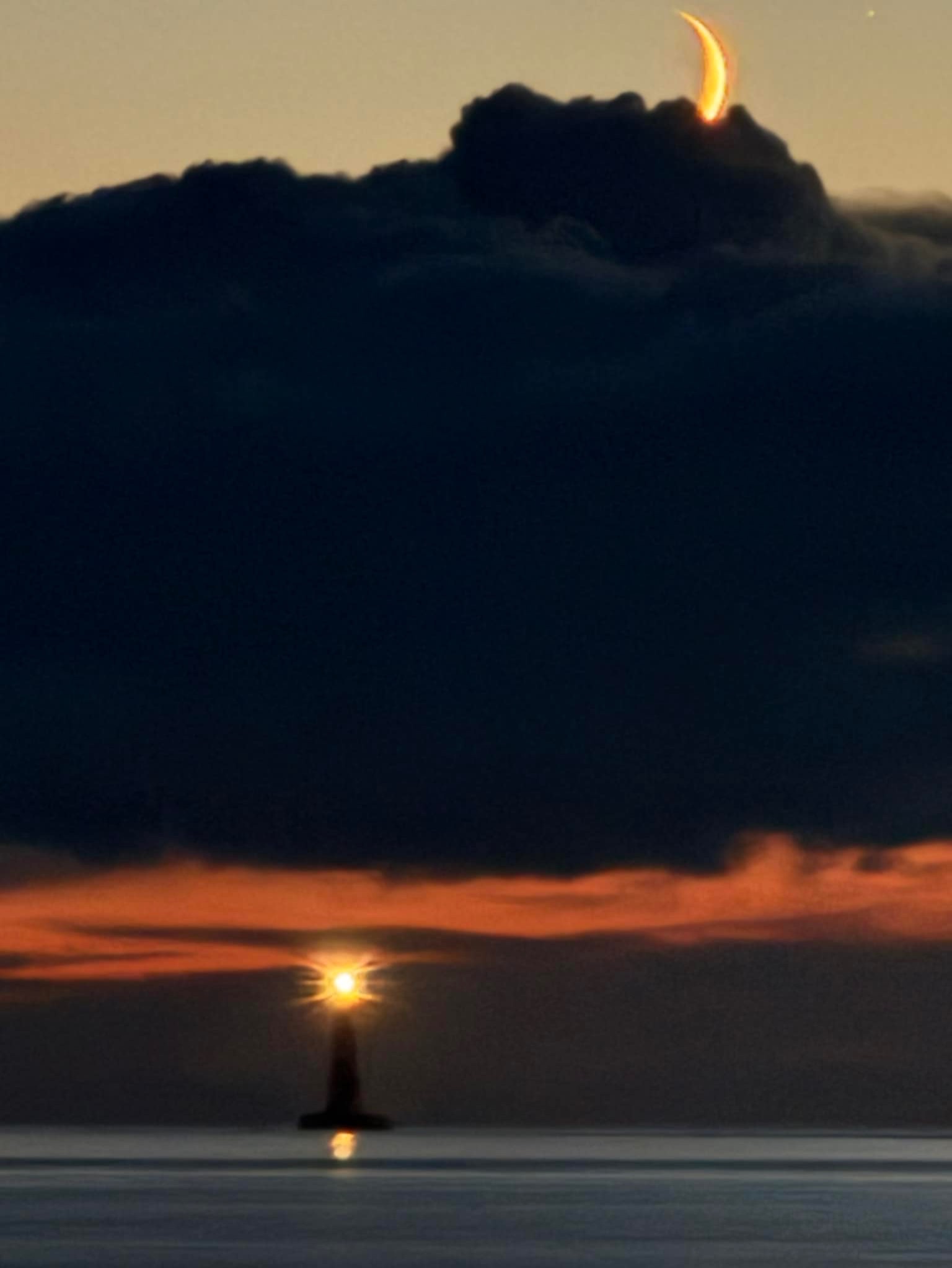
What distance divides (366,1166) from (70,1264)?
402ft

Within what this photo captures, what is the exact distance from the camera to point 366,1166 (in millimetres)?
194875

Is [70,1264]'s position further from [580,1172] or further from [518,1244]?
[580,1172]

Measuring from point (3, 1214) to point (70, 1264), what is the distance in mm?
33856

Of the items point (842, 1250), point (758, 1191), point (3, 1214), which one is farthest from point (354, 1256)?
point (758, 1191)

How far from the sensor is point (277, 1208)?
382ft

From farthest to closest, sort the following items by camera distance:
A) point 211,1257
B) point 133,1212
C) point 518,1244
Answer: point 133,1212 < point 518,1244 < point 211,1257

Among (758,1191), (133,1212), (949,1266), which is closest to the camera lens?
(949,1266)

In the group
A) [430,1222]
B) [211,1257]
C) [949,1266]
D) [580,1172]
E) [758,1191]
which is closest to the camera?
[949,1266]

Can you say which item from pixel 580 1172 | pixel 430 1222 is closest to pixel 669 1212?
pixel 430 1222

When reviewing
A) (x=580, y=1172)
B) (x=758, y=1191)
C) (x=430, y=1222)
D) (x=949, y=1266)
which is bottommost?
(x=949, y=1266)

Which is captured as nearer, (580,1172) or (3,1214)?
(3,1214)

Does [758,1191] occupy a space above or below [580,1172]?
below

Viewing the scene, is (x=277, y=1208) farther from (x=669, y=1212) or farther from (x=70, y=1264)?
(x=70, y=1264)

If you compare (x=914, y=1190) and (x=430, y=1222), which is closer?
(x=430, y=1222)
